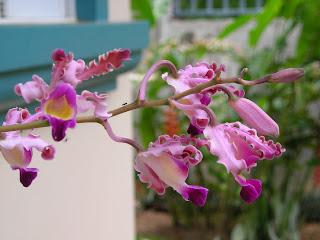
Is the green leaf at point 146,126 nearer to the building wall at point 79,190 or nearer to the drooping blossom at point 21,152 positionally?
the building wall at point 79,190

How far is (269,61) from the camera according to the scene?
6.36 feet

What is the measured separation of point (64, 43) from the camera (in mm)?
604

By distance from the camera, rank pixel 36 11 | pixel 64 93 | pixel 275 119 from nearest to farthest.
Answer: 1. pixel 64 93
2. pixel 36 11
3. pixel 275 119

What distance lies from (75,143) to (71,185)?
0.05 meters

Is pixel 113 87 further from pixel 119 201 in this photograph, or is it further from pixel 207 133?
pixel 207 133

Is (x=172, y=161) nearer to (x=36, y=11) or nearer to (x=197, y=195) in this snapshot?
(x=197, y=195)

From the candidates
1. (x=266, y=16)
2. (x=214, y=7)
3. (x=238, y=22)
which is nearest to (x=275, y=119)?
(x=238, y=22)

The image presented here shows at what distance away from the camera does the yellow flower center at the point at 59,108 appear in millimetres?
213

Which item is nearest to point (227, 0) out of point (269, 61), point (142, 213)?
point (142, 213)

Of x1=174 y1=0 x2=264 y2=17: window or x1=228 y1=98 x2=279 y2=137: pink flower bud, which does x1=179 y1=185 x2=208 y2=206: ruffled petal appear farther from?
x1=174 y1=0 x2=264 y2=17: window

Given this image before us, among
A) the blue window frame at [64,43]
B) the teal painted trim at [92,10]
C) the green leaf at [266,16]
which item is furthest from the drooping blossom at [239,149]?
the green leaf at [266,16]

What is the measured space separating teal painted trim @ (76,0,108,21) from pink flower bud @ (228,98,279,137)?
55cm

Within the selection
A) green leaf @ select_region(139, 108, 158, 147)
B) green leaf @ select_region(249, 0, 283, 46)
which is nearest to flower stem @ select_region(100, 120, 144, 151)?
green leaf @ select_region(249, 0, 283, 46)

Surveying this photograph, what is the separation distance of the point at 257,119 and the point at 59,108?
0.09m
